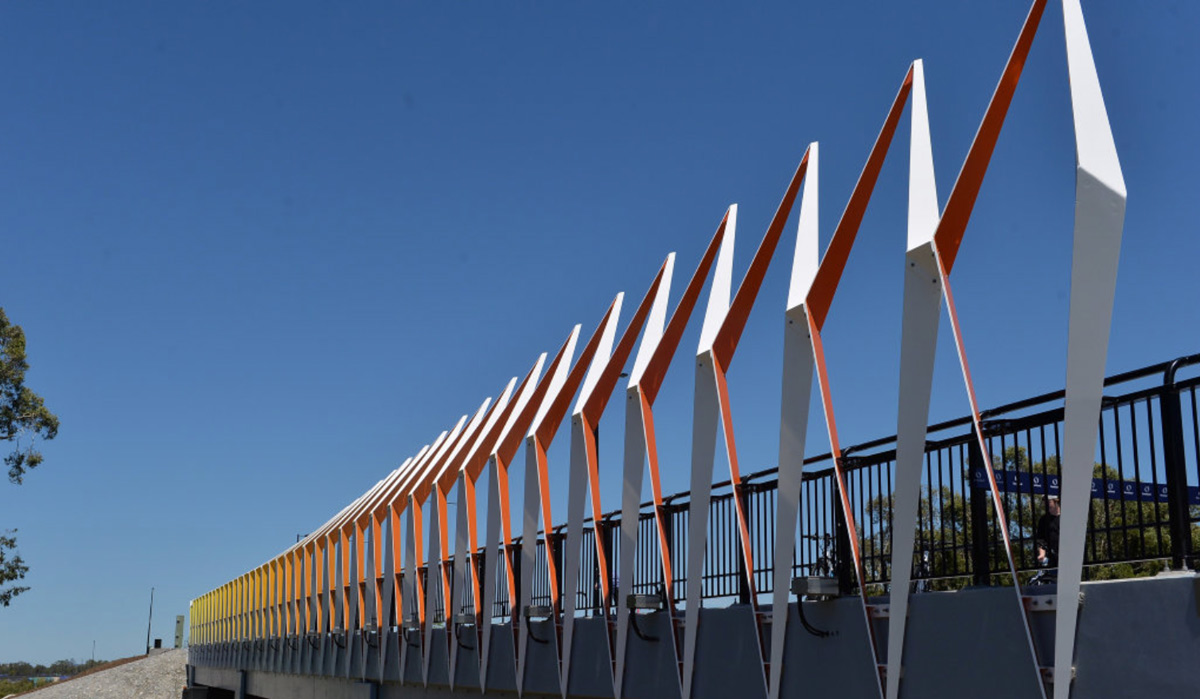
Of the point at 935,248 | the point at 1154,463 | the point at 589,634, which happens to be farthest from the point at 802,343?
the point at 589,634

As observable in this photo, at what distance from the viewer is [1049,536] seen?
1009cm

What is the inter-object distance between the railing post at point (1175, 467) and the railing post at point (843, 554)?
12.2ft

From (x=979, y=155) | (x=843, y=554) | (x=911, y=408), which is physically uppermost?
(x=979, y=155)

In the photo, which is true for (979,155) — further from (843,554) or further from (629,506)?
(629,506)

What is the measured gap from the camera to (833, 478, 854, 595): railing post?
12.3m

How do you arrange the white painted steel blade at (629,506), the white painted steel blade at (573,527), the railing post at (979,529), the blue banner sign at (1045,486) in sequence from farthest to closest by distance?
the white painted steel blade at (573,527) < the white painted steel blade at (629,506) < the railing post at (979,529) < the blue banner sign at (1045,486)

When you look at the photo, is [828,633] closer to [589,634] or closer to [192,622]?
[589,634]

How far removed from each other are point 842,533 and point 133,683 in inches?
2343

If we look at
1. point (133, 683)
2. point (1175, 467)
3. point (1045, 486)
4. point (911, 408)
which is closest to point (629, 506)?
point (911, 408)

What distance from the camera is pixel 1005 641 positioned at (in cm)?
939

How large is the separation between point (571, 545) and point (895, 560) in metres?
7.70

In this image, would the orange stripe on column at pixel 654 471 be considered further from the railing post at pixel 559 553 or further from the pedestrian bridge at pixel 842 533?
the railing post at pixel 559 553

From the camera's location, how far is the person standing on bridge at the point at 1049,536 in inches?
394

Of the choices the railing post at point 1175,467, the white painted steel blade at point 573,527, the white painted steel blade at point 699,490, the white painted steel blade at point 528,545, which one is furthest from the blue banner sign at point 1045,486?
the white painted steel blade at point 528,545
